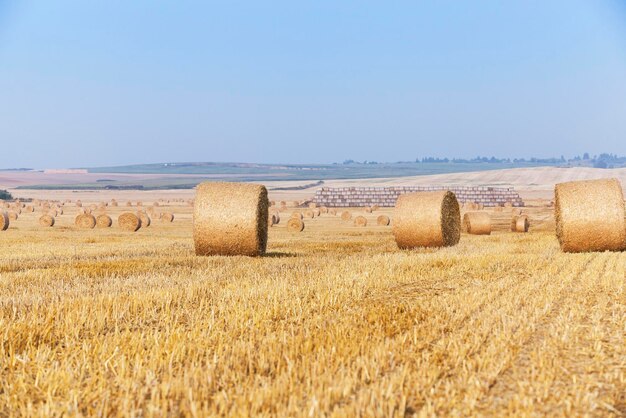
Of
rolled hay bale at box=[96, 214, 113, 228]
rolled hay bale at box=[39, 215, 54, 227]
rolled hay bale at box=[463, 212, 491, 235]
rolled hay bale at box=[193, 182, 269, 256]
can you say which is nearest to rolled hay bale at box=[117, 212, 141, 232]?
rolled hay bale at box=[96, 214, 113, 228]

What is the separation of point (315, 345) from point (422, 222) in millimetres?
15182

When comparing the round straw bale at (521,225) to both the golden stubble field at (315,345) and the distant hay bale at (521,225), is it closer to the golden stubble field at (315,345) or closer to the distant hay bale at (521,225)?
the distant hay bale at (521,225)

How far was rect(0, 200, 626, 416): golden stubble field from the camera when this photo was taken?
4.91 m

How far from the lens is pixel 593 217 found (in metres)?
17.9

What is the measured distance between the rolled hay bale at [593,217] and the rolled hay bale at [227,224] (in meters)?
7.57

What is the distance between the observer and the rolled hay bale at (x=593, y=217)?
17.7m

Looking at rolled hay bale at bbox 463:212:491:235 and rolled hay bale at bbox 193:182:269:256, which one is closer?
rolled hay bale at bbox 193:182:269:256

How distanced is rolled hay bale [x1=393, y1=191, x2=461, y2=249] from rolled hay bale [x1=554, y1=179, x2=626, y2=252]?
3.84m

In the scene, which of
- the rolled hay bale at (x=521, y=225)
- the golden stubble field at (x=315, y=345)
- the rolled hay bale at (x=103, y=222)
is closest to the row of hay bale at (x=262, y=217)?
the golden stubble field at (x=315, y=345)

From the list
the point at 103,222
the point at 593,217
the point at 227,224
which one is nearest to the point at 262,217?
the point at 227,224

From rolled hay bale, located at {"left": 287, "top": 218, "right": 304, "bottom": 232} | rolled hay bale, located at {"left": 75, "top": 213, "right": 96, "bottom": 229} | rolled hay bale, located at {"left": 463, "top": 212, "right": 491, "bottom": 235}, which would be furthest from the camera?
rolled hay bale, located at {"left": 75, "top": 213, "right": 96, "bottom": 229}

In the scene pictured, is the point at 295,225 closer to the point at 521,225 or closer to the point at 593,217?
the point at 521,225

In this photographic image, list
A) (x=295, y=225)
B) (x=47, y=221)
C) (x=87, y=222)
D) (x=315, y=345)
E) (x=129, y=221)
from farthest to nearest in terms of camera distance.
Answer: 1. (x=47, y=221)
2. (x=87, y=222)
3. (x=295, y=225)
4. (x=129, y=221)
5. (x=315, y=345)

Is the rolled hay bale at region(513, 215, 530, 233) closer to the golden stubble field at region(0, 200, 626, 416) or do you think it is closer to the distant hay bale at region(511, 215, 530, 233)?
the distant hay bale at region(511, 215, 530, 233)
